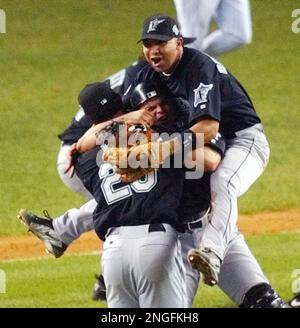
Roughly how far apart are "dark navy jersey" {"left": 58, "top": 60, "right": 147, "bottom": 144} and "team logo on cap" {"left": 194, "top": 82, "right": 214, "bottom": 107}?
67cm

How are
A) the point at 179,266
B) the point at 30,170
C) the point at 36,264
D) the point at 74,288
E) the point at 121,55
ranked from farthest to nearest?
the point at 121,55 < the point at 30,170 < the point at 36,264 < the point at 74,288 < the point at 179,266

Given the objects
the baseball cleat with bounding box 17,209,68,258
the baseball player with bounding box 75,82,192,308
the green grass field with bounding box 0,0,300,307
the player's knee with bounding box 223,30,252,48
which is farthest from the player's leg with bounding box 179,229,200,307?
the player's knee with bounding box 223,30,252,48

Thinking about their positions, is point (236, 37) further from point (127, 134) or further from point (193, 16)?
point (127, 134)

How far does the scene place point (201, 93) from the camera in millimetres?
5941

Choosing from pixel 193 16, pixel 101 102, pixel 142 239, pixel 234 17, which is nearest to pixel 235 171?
pixel 101 102

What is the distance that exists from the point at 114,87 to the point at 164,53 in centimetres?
89

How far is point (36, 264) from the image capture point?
8.33 metres

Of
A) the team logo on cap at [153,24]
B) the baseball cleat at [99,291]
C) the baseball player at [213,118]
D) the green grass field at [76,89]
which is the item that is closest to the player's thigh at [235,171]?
the baseball player at [213,118]

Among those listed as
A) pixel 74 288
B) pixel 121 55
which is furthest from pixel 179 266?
pixel 121 55

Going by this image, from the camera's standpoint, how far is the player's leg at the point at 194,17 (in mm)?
8375

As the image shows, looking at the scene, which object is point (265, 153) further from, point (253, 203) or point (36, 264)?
point (253, 203)

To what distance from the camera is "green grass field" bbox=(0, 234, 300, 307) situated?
7.23 metres

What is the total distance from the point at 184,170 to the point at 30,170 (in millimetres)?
5127

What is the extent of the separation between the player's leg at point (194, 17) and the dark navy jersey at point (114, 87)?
123 centimetres
